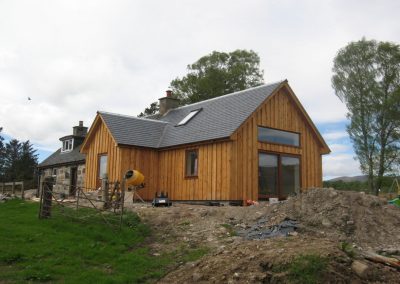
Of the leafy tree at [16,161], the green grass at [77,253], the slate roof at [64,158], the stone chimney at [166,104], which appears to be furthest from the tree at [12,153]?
the green grass at [77,253]

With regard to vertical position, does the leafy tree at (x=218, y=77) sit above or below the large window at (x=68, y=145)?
above

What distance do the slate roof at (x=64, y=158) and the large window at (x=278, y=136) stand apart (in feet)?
39.9

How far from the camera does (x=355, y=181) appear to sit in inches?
1572

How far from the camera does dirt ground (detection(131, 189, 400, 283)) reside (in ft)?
27.4

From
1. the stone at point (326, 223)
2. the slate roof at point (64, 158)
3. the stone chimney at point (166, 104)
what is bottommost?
the stone at point (326, 223)

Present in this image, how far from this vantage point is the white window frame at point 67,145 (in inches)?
1288

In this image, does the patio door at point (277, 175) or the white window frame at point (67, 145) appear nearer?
the patio door at point (277, 175)

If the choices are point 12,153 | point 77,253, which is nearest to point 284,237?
point 77,253

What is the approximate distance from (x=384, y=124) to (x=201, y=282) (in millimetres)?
30657

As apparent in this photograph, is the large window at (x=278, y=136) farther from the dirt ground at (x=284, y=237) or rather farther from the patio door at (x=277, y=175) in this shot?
the dirt ground at (x=284, y=237)

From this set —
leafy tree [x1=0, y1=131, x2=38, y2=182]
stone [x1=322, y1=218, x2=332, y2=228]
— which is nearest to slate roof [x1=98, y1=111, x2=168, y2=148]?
stone [x1=322, y1=218, x2=332, y2=228]

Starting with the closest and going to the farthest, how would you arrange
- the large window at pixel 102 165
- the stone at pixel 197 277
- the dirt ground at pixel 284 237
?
the dirt ground at pixel 284 237 → the stone at pixel 197 277 → the large window at pixel 102 165

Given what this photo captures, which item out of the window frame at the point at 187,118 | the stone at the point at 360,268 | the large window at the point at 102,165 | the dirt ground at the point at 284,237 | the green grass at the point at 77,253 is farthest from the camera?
the window frame at the point at 187,118

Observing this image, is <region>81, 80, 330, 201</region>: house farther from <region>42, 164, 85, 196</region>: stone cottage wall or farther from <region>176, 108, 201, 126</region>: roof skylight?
<region>42, 164, 85, 196</region>: stone cottage wall
